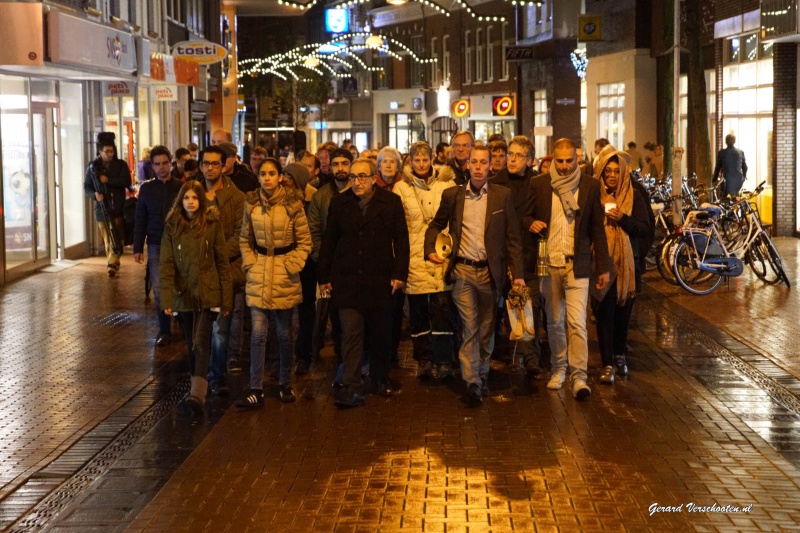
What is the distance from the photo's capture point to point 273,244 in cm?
954

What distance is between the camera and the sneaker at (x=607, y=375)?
402 inches

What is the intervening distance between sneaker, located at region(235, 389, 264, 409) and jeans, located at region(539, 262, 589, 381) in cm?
229

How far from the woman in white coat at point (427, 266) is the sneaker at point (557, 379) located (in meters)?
0.88

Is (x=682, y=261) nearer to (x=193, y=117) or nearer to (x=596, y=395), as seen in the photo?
(x=596, y=395)

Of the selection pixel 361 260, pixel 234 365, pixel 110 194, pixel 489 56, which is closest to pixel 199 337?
pixel 361 260

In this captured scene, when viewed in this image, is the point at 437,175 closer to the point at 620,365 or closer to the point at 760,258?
the point at 620,365

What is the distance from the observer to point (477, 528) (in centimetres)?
632

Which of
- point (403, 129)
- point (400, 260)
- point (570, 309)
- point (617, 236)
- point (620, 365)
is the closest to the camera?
point (400, 260)

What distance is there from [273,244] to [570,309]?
7.56ft

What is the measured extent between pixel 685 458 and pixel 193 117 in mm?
31386

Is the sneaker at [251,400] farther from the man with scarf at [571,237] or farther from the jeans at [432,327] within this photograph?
the man with scarf at [571,237]

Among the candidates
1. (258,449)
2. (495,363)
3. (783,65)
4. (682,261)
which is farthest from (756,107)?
(258,449)

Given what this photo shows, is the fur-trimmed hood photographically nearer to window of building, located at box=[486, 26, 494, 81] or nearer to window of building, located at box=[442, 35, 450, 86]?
window of building, located at box=[486, 26, 494, 81]

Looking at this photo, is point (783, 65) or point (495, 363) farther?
point (783, 65)
